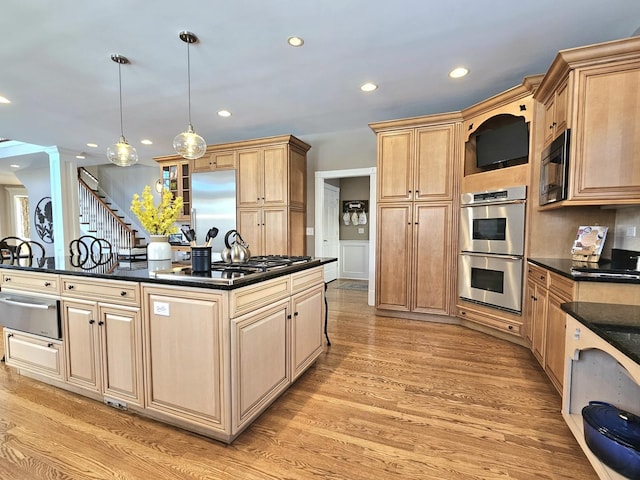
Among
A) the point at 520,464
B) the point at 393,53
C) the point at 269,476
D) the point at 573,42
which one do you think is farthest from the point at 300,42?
the point at 520,464

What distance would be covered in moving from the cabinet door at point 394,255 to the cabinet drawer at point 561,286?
5.83 feet

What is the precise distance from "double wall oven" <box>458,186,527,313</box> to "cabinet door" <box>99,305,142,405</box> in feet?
10.7

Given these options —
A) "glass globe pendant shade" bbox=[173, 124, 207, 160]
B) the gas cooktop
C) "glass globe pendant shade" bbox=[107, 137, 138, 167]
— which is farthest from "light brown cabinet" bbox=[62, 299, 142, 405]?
"glass globe pendant shade" bbox=[107, 137, 138, 167]

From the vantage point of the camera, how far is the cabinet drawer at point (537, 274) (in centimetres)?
246

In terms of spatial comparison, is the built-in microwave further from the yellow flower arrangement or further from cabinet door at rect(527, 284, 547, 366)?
the yellow flower arrangement

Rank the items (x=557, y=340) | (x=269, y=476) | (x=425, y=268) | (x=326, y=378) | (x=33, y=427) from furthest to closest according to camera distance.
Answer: (x=425, y=268) < (x=326, y=378) < (x=557, y=340) < (x=33, y=427) < (x=269, y=476)

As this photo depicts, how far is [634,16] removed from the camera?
223 cm

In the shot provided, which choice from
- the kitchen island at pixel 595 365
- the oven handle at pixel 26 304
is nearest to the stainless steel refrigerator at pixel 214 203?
the oven handle at pixel 26 304

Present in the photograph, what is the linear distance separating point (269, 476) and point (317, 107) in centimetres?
372

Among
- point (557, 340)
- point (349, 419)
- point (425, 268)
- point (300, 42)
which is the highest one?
point (300, 42)

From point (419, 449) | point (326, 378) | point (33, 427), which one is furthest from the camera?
point (326, 378)

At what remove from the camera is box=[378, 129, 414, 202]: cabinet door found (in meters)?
3.90

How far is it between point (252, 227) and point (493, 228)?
3.25 m

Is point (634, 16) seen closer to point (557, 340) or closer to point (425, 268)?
point (557, 340)
